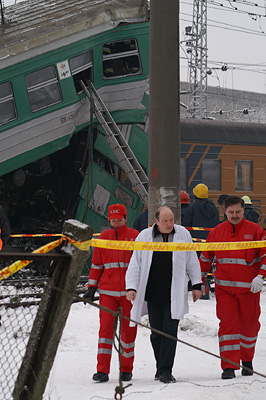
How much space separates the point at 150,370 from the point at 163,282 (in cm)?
104

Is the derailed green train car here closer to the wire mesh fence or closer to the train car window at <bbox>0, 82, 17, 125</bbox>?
the train car window at <bbox>0, 82, 17, 125</bbox>

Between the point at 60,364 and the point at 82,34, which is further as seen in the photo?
the point at 82,34

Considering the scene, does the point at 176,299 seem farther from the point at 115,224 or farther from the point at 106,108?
the point at 106,108

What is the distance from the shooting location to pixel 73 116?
12484 millimetres

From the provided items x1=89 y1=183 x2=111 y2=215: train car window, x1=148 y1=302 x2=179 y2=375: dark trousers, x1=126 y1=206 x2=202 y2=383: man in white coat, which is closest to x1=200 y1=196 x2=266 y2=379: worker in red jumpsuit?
x1=126 y1=206 x2=202 y2=383: man in white coat

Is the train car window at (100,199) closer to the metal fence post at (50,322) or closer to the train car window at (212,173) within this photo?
the train car window at (212,173)

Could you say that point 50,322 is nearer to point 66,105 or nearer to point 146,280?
point 146,280

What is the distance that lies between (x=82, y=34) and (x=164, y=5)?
5.30 m

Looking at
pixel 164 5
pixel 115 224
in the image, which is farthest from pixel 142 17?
pixel 115 224

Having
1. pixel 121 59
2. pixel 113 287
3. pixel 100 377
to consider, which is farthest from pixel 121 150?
pixel 100 377

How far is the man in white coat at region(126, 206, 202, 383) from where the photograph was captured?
5387 mm

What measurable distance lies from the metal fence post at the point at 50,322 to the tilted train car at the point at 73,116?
28.1 ft

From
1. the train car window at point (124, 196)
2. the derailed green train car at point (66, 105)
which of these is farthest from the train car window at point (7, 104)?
the train car window at point (124, 196)

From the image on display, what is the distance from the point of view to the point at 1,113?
11.3m
